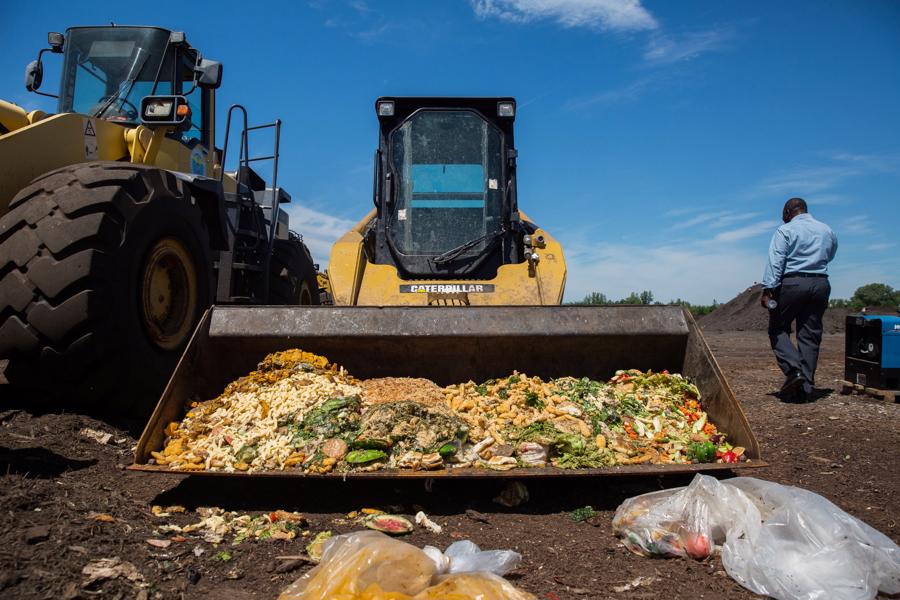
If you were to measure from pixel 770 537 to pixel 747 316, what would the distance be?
2209cm

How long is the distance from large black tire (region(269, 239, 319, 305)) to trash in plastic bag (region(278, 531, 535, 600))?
18.6 feet

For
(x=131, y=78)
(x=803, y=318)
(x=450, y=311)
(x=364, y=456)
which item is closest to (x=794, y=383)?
(x=803, y=318)

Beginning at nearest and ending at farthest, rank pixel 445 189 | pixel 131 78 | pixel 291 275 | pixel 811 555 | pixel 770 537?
pixel 811 555 < pixel 770 537 < pixel 131 78 < pixel 445 189 < pixel 291 275

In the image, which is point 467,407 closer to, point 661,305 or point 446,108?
point 661,305

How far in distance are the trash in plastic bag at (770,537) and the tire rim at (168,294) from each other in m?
3.41

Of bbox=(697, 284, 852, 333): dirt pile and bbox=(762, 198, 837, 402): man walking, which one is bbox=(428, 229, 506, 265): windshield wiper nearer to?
bbox=(762, 198, 837, 402): man walking

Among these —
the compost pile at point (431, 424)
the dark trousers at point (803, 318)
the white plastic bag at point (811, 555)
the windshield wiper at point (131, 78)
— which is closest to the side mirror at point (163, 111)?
the windshield wiper at point (131, 78)

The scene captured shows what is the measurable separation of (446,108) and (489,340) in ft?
10.6

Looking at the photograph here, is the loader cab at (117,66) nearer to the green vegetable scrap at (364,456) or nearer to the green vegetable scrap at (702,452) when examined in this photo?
the green vegetable scrap at (364,456)

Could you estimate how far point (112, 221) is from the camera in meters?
4.29

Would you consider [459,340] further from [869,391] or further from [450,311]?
[869,391]

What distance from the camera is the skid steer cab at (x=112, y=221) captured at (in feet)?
13.3

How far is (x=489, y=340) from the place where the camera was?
491 centimetres

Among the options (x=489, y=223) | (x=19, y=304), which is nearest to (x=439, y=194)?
(x=489, y=223)
